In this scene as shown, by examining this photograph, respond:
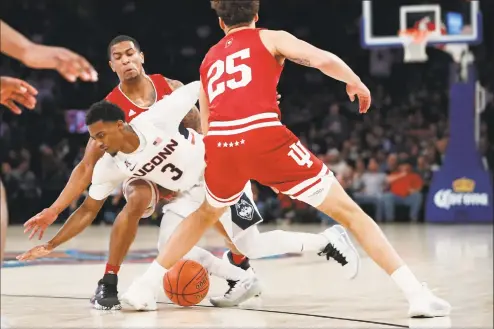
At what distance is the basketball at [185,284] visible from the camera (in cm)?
595

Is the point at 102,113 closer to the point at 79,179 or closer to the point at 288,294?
the point at 79,179

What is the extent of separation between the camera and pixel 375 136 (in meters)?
17.9

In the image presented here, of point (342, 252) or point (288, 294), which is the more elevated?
point (342, 252)

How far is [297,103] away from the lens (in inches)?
789

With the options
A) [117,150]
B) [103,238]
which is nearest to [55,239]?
[117,150]

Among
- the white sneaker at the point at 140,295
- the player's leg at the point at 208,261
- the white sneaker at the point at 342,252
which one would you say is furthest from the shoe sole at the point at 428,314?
the white sneaker at the point at 140,295

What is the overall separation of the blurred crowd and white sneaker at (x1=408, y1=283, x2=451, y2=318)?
423 inches

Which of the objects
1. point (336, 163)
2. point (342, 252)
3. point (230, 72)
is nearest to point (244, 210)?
point (342, 252)

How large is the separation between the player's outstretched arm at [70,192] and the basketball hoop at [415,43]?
10282mm

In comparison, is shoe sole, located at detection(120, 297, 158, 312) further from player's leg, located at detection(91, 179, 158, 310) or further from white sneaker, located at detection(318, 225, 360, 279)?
white sneaker, located at detection(318, 225, 360, 279)

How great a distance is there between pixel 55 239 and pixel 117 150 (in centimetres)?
75

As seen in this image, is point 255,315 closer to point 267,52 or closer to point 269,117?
point 269,117

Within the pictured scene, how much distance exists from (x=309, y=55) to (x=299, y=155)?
2.02 ft

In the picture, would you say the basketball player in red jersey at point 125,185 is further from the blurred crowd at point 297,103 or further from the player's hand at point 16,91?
the blurred crowd at point 297,103
